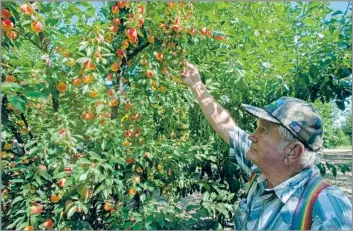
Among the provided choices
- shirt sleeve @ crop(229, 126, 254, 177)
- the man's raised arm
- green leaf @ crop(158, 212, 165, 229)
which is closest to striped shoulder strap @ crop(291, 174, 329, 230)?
shirt sleeve @ crop(229, 126, 254, 177)

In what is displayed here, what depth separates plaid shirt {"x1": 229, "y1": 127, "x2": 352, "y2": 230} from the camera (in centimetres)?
87

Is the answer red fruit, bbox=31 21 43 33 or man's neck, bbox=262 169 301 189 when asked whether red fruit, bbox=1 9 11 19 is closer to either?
red fruit, bbox=31 21 43 33

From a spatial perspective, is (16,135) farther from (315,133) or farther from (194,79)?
(315,133)

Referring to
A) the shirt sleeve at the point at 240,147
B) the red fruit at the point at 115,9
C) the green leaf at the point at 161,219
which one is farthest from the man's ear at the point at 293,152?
the red fruit at the point at 115,9

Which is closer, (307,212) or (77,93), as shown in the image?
(307,212)

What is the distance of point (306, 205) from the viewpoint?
2.94 feet

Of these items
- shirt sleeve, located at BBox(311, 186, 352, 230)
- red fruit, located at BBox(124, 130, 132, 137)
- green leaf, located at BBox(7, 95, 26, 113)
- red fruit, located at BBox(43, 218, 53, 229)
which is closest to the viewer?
shirt sleeve, located at BBox(311, 186, 352, 230)

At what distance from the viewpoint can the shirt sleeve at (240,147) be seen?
1.32 m

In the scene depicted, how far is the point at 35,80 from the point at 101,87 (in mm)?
347

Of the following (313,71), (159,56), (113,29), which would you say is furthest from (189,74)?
(313,71)

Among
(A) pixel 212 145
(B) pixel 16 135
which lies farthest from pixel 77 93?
(A) pixel 212 145

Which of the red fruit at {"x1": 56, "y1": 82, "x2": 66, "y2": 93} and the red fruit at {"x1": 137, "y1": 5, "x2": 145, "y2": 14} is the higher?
the red fruit at {"x1": 137, "y1": 5, "x2": 145, "y2": 14}

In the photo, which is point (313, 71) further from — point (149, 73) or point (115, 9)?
point (115, 9)

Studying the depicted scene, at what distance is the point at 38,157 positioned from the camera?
1.55m
